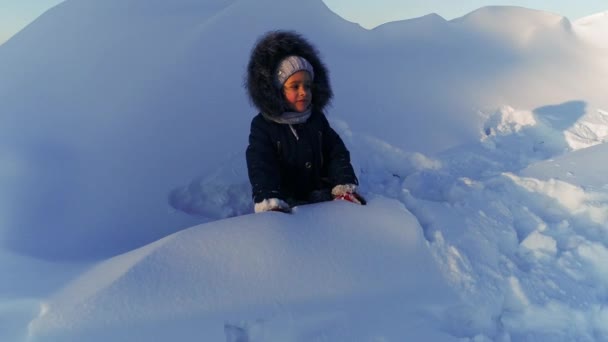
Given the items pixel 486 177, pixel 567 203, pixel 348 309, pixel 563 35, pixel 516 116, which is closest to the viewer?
pixel 348 309

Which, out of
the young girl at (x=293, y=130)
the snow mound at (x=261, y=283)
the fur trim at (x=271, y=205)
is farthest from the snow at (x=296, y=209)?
the young girl at (x=293, y=130)

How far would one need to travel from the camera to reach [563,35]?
5684 millimetres

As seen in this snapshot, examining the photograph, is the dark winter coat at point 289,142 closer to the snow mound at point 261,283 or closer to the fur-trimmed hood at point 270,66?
the fur-trimmed hood at point 270,66

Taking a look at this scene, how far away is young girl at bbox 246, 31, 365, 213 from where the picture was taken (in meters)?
2.23

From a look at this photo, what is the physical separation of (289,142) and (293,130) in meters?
0.06

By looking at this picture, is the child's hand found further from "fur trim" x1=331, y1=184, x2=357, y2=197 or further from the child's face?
the child's face

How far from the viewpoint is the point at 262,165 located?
2.20 m

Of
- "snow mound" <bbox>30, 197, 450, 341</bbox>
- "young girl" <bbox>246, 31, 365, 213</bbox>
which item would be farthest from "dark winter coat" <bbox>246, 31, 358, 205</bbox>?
"snow mound" <bbox>30, 197, 450, 341</bbox>

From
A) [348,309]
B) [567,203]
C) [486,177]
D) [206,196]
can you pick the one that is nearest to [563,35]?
[486,177]

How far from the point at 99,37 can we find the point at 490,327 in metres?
3.41

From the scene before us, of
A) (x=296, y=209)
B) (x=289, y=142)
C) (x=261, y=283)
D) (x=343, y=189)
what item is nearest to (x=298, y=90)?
(x=289, y=142)

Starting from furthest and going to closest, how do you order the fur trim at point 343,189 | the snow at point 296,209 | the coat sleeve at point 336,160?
the coat sleeve at point 336,160 < the fur trim at point 343,189 < the snow at point 296,209

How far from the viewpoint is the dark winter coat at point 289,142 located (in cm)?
224

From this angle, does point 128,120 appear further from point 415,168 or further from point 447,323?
point 447,323
